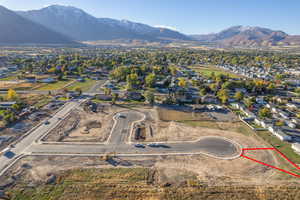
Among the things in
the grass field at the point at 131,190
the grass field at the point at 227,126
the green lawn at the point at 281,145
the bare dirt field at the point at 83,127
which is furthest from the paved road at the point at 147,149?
the green lawn at the point at 281,145

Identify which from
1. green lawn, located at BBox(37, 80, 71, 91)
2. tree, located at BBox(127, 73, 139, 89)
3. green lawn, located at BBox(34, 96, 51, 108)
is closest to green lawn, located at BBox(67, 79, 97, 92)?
green lawn, located at BBox(37, 80, 71, 91)

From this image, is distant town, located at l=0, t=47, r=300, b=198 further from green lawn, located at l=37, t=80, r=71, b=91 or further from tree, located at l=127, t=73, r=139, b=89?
green lawn, located at l=37, t=80, r=71, b=91

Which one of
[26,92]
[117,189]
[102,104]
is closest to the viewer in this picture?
[117,189]

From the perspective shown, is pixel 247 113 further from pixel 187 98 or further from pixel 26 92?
pixel 26 92

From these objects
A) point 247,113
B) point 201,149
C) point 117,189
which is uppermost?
point 247,113

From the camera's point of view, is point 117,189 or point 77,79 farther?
point 77,79

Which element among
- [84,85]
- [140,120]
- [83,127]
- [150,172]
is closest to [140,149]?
[150,172]

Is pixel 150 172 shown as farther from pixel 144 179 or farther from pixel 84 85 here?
pixel 84 85

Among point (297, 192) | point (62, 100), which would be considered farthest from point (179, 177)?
point (62, 100)
